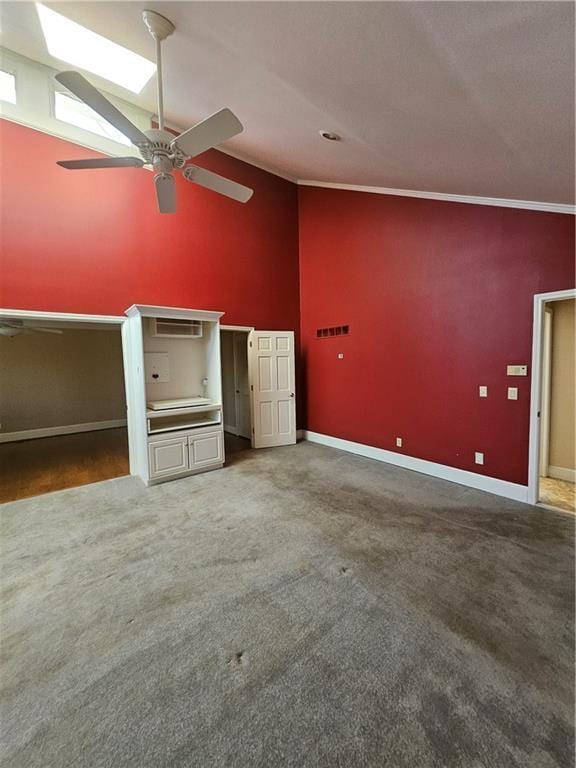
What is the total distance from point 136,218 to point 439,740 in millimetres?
5510

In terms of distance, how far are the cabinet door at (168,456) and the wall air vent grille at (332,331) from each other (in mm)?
2945

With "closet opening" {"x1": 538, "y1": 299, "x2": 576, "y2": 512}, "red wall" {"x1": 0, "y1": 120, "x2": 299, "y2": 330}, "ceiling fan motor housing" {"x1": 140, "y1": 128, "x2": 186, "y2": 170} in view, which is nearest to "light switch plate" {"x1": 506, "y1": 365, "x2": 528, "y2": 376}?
"closet opening" {"x1": 538, "y1": 299, "x2": 576, "y2": 512}

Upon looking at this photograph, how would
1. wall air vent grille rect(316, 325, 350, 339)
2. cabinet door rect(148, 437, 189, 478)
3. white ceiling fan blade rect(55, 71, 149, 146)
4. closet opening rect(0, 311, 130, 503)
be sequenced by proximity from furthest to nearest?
wall air vent grille rect(316, 325, 350, 339)
closet opening rect(0, 311, 130, 503)
cabinet door rect(148, 437, 189, 478)
white ceiling fan blade rect(55, 71, 149, 146)

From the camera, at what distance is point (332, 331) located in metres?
5.53

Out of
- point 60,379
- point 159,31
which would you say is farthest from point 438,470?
point 60,379

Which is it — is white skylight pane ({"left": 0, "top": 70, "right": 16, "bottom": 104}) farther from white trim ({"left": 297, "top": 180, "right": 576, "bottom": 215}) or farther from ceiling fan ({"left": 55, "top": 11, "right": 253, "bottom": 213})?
white trim ({"left": 297, "top": 180, "right": 576, "bottom": 215})

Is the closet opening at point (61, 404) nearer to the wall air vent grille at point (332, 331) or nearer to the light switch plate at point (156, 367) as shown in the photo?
the light switch plate at point (156, 367)

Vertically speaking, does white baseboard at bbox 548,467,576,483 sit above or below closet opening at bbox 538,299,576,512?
below

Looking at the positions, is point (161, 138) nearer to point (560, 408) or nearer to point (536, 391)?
point (536, 391)

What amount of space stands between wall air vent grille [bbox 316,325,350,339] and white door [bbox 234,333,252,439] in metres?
1.62

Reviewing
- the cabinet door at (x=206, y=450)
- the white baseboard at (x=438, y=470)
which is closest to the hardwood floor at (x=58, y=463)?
the cabinet door at (x=206, y=450)

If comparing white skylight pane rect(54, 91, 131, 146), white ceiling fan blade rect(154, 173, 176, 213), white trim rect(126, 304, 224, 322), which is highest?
white skylight pane rect(54, 91, 131, 146)

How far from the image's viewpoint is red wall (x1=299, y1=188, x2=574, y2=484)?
3.42 metres

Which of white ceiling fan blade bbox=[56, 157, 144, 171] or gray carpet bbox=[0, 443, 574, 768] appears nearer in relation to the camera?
gray carpet bbox=[0, 443, 574, 768]
